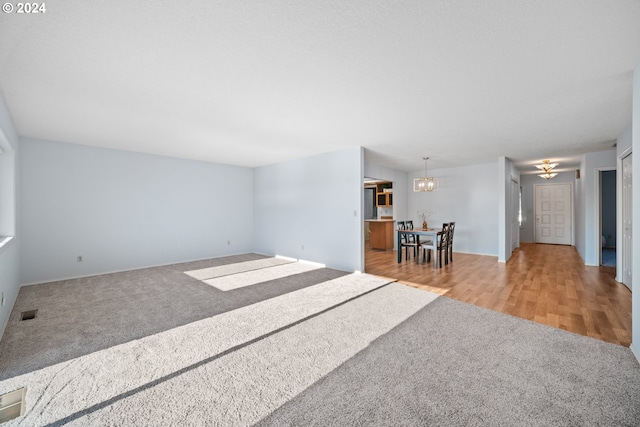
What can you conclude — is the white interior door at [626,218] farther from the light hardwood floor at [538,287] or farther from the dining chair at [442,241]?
the dining chair at [442,241]

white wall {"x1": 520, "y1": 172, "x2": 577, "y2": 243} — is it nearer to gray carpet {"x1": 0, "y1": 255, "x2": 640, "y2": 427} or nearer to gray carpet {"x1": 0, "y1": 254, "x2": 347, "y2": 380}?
gray carpet {"x1": 0, "y1": 254, "x2": 347, "y2": 380}

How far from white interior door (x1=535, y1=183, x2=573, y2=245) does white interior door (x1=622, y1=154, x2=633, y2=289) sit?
5.36 m

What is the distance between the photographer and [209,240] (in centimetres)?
677

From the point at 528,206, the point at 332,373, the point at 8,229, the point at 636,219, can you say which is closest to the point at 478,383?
the point at 332,373

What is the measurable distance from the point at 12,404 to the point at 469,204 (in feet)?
27.5

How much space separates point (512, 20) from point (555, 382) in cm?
241

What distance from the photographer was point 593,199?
5.52 m

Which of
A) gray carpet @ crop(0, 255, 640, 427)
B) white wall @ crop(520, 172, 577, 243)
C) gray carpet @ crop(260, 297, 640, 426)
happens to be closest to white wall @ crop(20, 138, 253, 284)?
gray carpet @ crop(0, 255, 640, 427)

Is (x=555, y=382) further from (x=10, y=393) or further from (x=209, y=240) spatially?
(x=209, y=240)

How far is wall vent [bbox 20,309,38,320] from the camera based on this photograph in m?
3.08

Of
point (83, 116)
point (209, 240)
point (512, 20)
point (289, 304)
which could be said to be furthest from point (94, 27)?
point (209, 240)

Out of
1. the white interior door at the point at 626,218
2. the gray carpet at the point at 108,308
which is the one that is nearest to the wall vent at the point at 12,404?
the gray carpet at the point at 108,308

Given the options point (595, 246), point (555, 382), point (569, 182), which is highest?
point (569, 182)

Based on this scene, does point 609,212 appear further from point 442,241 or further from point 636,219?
point 636,219
